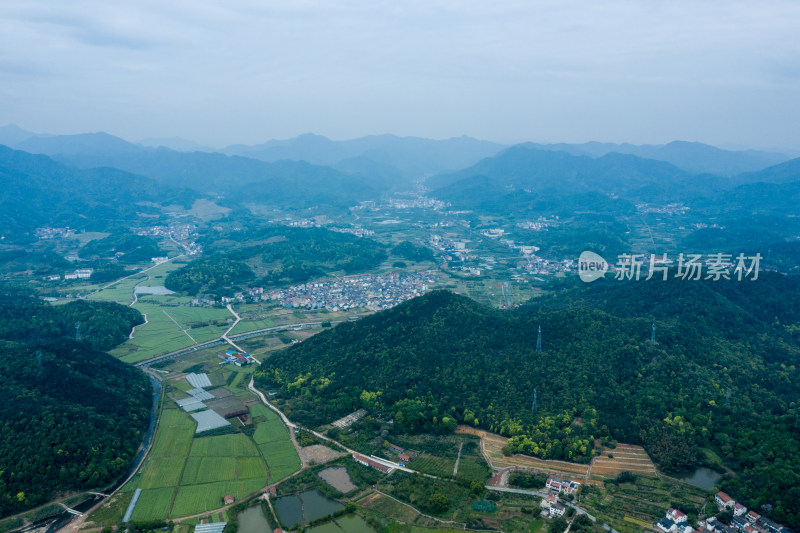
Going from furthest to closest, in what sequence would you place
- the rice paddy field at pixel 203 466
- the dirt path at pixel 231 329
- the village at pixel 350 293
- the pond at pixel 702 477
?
1. the village at pixel 350 293
2. the dirt path at pixel 231 329
3. the pond at pixel 702 477
4. the rice paddy field at pixel 203 466

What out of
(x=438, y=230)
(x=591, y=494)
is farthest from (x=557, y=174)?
(x=591, y=494)

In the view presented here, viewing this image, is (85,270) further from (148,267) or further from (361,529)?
(361,529)

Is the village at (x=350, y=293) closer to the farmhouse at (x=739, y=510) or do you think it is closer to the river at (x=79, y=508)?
the river at (x=79, y=508)

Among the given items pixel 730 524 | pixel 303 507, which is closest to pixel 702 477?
pixel 730 524

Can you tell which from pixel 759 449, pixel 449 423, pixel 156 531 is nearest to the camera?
pixel 156 531

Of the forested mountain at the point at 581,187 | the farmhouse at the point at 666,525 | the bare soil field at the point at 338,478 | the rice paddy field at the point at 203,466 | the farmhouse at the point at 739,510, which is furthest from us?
the forested mountain at the point at 581,187

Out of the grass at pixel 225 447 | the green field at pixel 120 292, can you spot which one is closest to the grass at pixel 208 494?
the grass at pixel 225 447

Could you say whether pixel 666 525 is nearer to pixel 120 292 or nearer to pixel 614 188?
pixel 120 292
